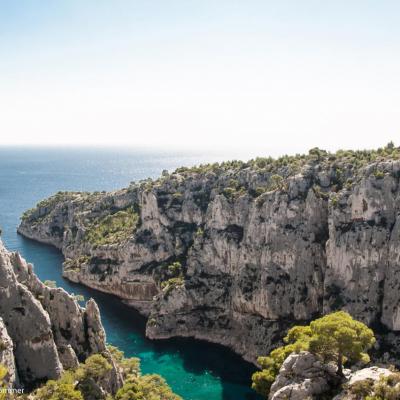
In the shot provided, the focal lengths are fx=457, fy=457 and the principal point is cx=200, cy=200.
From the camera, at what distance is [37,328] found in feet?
164

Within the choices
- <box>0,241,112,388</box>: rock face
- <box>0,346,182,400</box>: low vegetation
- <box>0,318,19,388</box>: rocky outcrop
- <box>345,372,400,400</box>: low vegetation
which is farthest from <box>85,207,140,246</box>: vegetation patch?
<box>345,372,400,400</box>: low vegetation

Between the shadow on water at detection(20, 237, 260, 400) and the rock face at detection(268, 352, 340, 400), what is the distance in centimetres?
2532

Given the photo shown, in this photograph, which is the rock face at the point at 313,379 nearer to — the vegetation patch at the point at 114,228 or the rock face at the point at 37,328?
the rock face at the point at 37,328

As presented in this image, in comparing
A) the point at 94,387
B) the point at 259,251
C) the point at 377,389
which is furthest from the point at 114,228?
the point at 377,389

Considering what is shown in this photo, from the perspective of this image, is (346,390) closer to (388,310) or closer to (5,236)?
(388,310)

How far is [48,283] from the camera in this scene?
67.5 meters

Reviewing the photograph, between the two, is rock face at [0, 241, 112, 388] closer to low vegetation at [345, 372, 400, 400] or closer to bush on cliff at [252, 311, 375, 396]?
bush on cliff at [252, 311, 375, 396]

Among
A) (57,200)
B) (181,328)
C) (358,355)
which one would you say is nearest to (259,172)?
(181,328)

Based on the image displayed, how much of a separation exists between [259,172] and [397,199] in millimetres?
35416

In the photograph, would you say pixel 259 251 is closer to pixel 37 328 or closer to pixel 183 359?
pixel 183 359

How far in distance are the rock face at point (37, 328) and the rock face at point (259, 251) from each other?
3357 cm

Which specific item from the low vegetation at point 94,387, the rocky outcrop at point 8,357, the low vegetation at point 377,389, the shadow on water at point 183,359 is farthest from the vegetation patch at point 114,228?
the low vegetation at point 377,389

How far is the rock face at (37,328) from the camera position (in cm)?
4775

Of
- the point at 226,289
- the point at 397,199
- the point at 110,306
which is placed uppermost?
the point at 397,199
